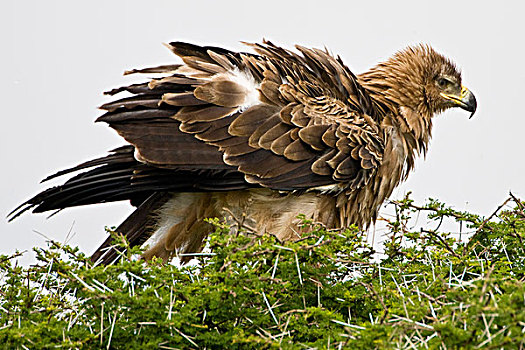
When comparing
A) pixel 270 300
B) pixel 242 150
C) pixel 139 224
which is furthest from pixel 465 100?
pixel 270 300

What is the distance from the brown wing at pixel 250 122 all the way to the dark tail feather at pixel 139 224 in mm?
596

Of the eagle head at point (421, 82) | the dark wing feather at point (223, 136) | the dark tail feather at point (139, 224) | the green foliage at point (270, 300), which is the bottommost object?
the green foliage at point (270, 300)

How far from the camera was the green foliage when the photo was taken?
7.57ft

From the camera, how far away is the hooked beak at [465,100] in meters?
5.59

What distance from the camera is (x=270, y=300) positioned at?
288 cm

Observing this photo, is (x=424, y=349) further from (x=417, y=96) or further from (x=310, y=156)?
(x=417, y=96)

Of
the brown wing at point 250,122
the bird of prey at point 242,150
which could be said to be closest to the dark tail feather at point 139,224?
the bird of prey at point 242,150

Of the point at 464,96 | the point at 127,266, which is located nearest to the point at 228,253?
the point at 127,266

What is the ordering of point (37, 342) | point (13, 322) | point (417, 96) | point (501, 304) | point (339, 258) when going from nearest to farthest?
1. point (501, 304)
2. point (37, 342)
3. point (13, 322)
4. point (339, 258)
5. point (417, 96)

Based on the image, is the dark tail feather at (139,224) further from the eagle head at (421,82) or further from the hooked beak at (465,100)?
the hooked beak at (465,100)

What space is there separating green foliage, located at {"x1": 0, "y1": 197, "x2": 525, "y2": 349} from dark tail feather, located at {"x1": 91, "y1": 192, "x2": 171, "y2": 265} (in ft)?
4.75

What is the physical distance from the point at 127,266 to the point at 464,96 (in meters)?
3.60

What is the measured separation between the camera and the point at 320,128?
449 centimetres

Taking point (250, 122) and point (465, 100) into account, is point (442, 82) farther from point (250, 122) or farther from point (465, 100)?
point (250, 122)
